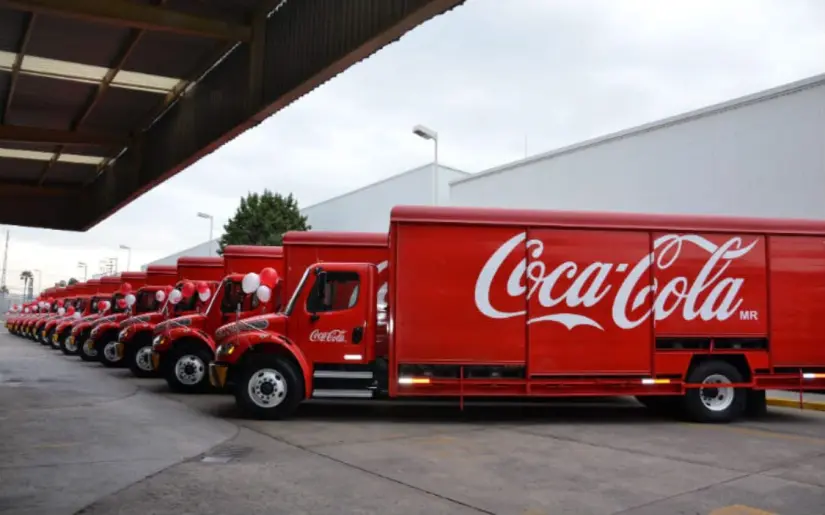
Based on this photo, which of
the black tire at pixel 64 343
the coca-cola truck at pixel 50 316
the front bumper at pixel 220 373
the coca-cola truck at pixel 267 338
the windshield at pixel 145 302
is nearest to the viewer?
the coca-cola truck at pixel 267 338

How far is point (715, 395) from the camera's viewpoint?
1046 cm

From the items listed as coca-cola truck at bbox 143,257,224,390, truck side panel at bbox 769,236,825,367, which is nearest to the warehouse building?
coca-cola truck at bbox 143,257,224,390

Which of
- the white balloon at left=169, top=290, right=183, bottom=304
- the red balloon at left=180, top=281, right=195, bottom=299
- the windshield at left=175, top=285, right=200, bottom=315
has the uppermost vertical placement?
the red balloon at left=180, top=281, right=195, bottom=299

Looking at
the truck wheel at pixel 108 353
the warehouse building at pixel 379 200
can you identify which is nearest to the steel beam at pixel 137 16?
the truck wheel at pixel 108 353

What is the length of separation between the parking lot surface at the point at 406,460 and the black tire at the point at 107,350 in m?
8.10

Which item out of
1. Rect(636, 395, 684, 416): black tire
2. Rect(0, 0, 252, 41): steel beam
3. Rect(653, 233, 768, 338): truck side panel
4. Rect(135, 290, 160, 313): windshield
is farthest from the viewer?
Rect(135, 290, 160, 313): windshield

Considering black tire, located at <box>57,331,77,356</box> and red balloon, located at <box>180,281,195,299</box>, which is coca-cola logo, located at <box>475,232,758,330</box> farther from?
black tire, located at <box>57,331,77,356</box>

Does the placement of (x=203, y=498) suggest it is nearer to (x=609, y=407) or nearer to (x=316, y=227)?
(x=609, y=407)

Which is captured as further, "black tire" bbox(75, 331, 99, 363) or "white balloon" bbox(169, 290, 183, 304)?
"black tire" bbox(75, 331, 99, 363)

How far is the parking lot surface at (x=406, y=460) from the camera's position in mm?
5840

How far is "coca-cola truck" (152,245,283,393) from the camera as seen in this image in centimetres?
Result: 1350

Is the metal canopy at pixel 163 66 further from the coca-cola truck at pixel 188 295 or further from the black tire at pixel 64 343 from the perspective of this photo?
the black tire at pixel 64 343

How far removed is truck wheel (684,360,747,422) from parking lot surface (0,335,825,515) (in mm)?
302

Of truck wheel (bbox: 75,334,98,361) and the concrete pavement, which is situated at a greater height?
truck wheel (bbox: 75,334,98,361)
